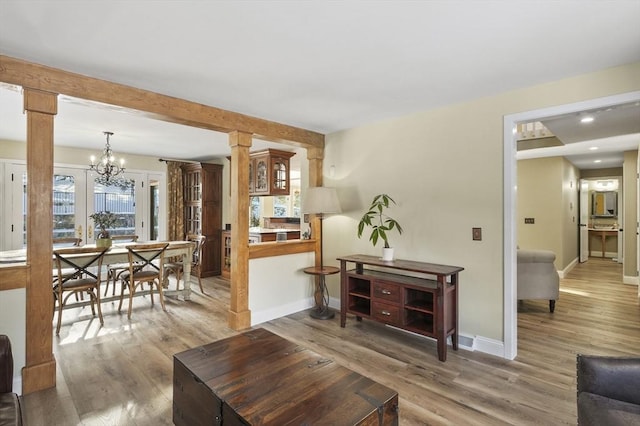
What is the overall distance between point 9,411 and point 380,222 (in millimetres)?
3342

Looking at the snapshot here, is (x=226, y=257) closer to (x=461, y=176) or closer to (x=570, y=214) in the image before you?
(x=461, y=176)

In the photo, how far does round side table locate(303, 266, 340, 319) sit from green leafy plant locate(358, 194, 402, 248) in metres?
0.67

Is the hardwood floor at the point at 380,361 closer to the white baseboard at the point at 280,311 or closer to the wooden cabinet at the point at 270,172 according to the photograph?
the white baseboard at the point at 280,311

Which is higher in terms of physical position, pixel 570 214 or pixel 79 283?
pixel 570 214

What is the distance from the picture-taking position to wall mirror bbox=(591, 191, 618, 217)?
921cm

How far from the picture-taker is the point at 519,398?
2.32 meters

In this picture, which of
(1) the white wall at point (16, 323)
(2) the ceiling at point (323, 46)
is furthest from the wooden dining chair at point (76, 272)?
(2) the ceiling at point (323, 46)

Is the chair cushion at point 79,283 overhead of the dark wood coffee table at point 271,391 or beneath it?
overhead

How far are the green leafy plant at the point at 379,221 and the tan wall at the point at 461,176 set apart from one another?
122 mm

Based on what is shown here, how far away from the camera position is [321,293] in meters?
4.38

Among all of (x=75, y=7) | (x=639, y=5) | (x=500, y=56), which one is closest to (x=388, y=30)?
(x=500, y=56)

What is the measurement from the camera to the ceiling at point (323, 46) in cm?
177

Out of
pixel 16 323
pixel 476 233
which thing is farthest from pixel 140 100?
pixel 476 233

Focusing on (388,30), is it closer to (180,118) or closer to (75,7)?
(75,7)
